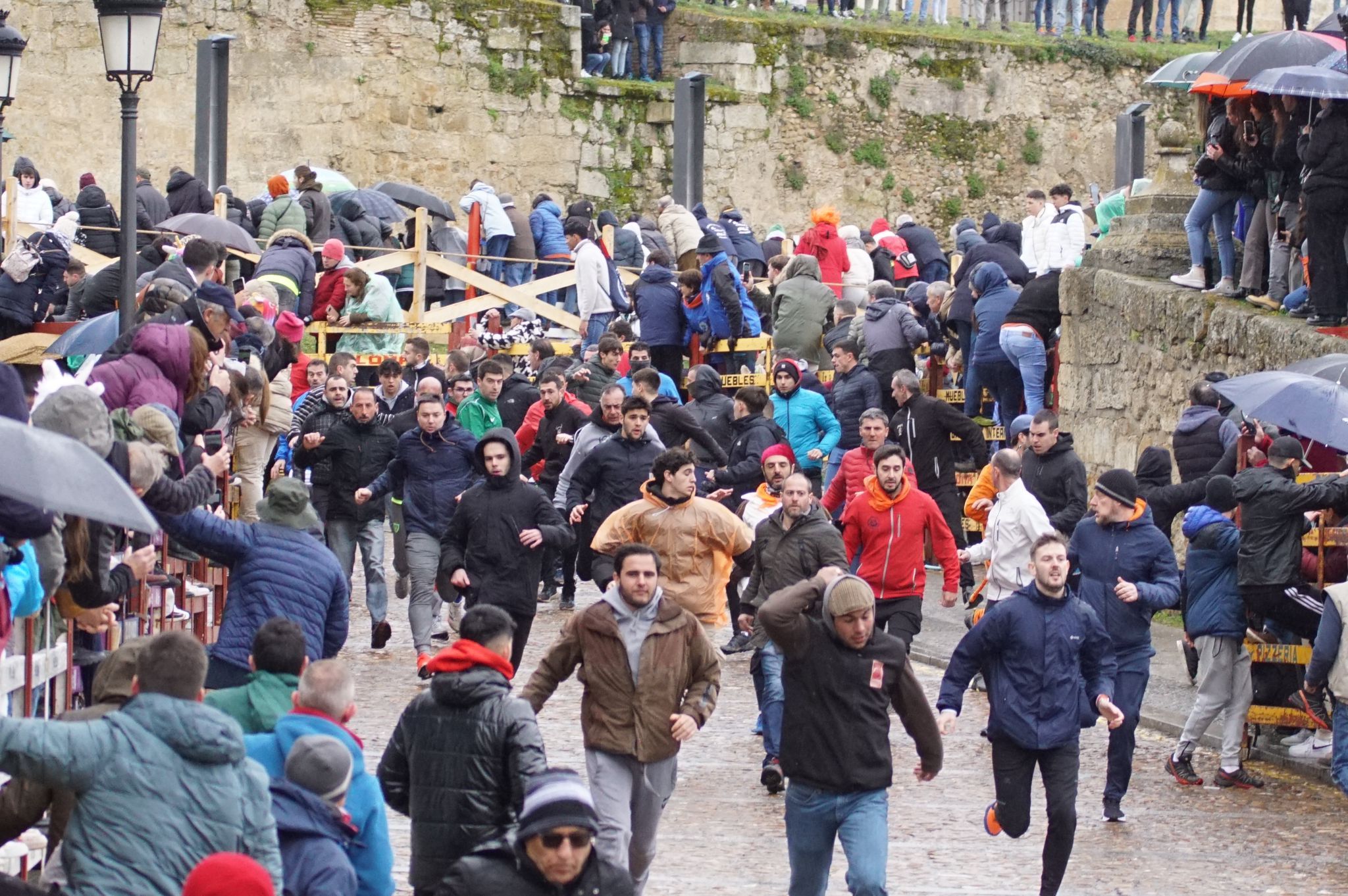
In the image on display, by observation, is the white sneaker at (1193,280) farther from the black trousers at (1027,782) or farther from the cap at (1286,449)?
the black trousers at (1027,782)

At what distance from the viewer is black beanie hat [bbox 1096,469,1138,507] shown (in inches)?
403

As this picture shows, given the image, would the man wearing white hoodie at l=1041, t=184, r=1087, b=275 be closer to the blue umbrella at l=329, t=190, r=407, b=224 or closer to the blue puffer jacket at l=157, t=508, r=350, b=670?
the blue umbrella at l=329, t=190, r=407, b=224

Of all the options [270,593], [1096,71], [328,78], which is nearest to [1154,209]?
[270,593]

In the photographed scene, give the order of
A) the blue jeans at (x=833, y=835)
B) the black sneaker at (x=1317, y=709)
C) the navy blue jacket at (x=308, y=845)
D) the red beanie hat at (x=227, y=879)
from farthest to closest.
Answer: the black sneaker at (x=1317, y=709)
the blue jeans at (x=833, y=835)
the navy blue jacket at (x=308, y=845)
the red beanie hat at (x=227, y=879)

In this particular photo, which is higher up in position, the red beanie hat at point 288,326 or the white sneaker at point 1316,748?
the red beanie hat at point 288,326

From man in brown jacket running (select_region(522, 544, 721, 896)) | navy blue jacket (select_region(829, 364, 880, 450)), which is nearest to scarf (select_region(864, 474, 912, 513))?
man in brown jacket running (select_region(522, 544, 721, 896))

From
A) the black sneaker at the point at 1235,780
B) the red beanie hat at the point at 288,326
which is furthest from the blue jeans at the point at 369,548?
the black sneaker at the point at 1235,780

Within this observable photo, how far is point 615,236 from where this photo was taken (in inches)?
908

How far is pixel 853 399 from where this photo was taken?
627 inches

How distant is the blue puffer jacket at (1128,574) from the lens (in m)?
10.2

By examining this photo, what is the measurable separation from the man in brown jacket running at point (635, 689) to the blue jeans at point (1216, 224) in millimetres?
8084

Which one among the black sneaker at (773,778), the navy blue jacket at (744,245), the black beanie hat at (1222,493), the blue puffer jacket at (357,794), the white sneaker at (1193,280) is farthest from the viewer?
the navy blue jacket at (744,245)

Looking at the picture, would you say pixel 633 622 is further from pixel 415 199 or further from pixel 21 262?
pixel 415 199

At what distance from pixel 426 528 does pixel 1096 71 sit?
2191cm
